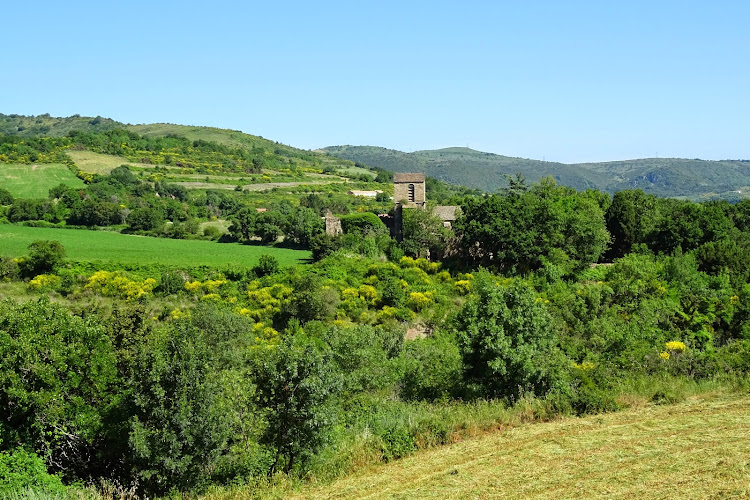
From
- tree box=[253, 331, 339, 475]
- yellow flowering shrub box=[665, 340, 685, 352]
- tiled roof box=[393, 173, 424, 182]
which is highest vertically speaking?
tiled roof box=[393, 173, 424, 182]

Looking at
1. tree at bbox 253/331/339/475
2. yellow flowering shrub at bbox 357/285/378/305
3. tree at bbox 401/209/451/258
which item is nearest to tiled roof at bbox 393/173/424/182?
tree at bbox 401/209/451/258

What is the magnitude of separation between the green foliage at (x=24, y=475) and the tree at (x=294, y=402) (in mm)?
4769

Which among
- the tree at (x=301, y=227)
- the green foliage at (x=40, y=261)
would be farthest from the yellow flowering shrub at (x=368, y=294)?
the green foliage at (x=40, y=261)

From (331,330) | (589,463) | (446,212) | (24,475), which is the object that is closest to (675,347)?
(589,463)

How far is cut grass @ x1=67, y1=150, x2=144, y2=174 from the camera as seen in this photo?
10454 cm

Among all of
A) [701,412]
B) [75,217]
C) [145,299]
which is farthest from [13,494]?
[75,217]

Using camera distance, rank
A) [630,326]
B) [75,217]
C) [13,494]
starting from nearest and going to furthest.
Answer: [13,494]
[630,326]
[75,217]

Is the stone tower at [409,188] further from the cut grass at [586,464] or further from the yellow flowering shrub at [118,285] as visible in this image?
the cut grass at [586,464]

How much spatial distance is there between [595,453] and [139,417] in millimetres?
10571

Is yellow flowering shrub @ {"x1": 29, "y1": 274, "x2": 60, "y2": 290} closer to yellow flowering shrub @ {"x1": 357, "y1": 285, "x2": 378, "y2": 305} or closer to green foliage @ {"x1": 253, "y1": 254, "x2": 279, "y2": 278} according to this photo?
green foliage @ {"x1": 253, "y1": 254, "x2": 279, "y2": 278}

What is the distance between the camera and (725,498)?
→ 11188 millimetres

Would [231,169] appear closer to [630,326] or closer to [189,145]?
[189,145]

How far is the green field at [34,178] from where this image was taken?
8456cm

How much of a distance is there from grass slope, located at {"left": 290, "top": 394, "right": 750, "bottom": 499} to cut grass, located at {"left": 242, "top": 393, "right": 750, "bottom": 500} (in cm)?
2
